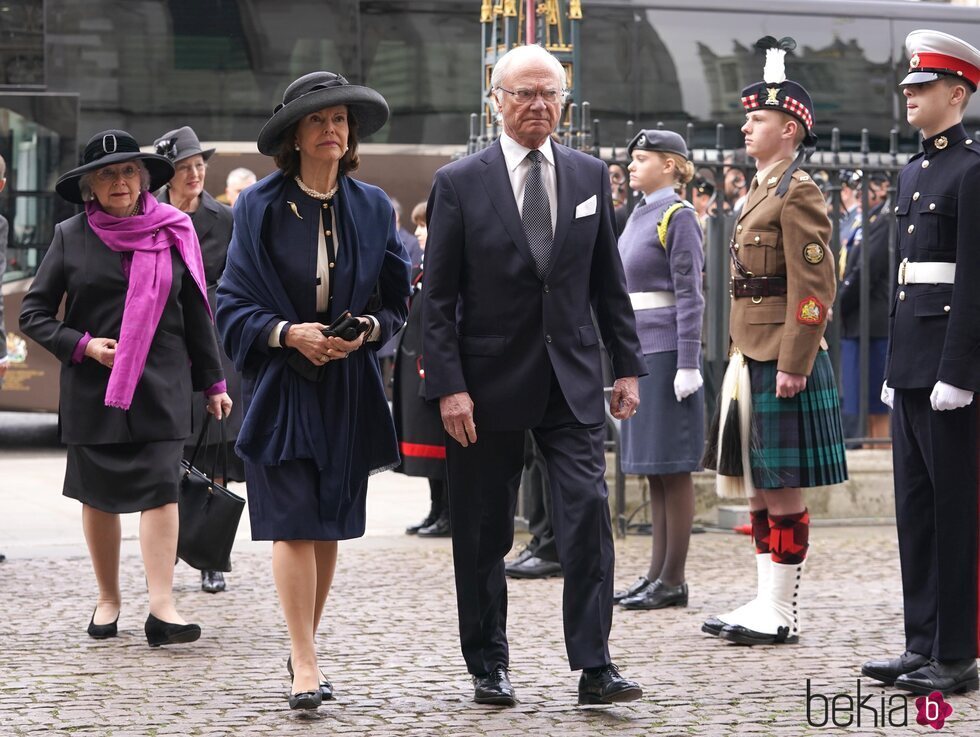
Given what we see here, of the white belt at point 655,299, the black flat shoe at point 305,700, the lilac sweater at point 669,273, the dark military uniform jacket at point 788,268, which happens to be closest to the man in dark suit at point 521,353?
the black flat shoe at point 305,700

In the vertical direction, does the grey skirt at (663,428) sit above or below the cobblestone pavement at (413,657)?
above

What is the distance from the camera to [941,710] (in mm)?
5211

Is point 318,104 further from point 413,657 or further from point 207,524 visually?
point 207,524

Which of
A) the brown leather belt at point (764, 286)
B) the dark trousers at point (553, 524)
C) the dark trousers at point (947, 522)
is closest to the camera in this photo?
the dark trousers at point (553, 524)

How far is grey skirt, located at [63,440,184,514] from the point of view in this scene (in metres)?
6.46

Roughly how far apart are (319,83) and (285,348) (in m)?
0.83

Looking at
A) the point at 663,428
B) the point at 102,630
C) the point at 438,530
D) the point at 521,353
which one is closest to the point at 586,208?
the point at 521,353

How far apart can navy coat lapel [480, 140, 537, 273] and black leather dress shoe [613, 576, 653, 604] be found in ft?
7.50

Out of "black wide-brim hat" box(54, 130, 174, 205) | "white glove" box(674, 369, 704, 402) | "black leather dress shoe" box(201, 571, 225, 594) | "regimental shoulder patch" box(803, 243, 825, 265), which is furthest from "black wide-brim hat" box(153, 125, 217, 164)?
"regimental shoulder patch" box(803, 243, 825, 265)

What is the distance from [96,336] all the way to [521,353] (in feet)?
6.28

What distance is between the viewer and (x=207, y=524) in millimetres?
6758

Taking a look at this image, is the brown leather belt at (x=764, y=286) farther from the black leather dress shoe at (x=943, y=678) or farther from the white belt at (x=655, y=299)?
the black leather dress shoe at (x=943, y=678)

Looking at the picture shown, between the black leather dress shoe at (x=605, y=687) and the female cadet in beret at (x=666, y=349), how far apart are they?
6.06ft

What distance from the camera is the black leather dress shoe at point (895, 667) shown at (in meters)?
5.61
